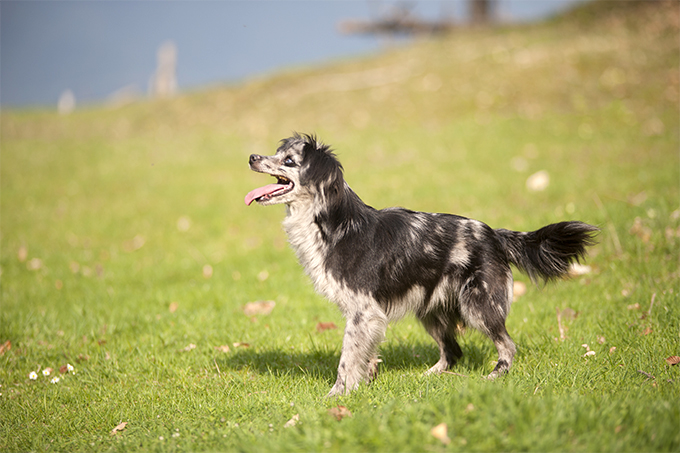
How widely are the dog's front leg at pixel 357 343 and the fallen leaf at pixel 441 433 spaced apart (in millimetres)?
1290

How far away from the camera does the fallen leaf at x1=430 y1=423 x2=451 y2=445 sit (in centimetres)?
311

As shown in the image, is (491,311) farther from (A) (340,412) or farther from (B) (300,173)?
(B) (300,173)

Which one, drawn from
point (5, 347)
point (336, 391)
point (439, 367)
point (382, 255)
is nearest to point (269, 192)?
point (382, 255)

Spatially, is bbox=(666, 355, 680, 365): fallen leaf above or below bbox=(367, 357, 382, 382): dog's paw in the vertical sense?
below

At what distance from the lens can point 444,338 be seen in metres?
5.07

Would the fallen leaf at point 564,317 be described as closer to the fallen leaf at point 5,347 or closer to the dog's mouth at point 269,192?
the dog's mouth at point 269,192

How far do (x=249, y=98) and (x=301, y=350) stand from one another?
20.2 meters

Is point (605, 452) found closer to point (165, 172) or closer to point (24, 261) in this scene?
point (24, 261)

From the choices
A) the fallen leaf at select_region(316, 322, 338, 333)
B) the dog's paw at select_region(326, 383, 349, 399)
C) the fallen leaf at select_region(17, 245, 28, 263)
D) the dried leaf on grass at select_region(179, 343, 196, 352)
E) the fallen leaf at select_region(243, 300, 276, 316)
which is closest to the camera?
the dog's paw at select_region(326, 383, 349, 399)

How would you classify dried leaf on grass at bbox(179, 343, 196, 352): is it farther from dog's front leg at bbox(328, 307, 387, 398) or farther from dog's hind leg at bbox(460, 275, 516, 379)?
dog's hind leg at bbox(460, 275, 516, 379)

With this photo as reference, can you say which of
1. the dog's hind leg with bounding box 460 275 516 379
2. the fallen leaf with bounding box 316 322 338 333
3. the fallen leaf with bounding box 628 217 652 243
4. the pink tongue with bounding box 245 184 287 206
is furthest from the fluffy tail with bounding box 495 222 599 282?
the fallen leaf with bounding box 628 217 652 243

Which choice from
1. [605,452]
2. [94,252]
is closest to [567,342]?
[605,452]

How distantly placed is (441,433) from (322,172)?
7.29 ft

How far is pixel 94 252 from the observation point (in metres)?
10.9
